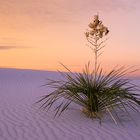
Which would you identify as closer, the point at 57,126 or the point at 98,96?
the point at 57,126

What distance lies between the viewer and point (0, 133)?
274 inches

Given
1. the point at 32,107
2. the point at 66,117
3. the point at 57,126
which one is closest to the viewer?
the point at 57,126

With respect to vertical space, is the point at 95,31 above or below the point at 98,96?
above

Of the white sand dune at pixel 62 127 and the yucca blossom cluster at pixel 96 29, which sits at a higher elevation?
the yucca blossom cluster at pixel 96 29

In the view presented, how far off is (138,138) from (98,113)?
5.66 feet

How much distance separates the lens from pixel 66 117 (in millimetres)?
8227

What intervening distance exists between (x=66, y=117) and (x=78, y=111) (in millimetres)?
639

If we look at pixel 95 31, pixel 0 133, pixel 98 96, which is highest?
pixel 95 31

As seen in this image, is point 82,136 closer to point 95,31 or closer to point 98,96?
point 98,96

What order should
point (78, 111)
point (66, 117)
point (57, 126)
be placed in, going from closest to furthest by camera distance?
1. point (57, 126)
2. point (66, 117)
3. point (78, 111)

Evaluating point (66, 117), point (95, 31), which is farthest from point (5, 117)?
point (95, 31)

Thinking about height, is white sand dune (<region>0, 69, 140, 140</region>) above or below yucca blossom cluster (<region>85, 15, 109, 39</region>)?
below

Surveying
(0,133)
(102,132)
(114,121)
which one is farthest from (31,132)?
(114,121)

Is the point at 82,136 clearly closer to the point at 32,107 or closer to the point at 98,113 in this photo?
the point at 98,113
